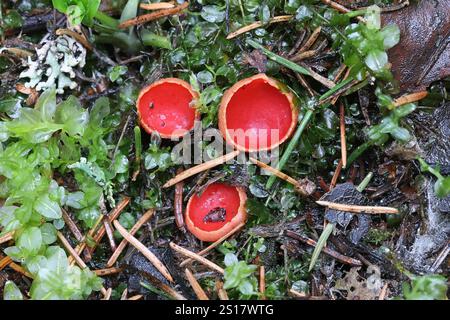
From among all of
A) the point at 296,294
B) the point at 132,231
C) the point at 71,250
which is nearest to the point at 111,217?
the point at 132,231

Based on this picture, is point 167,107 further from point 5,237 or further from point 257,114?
point 5,237

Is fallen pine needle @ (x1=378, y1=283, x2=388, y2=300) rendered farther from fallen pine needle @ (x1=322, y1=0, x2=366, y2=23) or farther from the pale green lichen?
the pale green lichen

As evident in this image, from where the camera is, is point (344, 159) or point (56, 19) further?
point (56, 19)

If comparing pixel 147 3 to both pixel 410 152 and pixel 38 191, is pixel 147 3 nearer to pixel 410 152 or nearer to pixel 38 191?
pixel 38 191

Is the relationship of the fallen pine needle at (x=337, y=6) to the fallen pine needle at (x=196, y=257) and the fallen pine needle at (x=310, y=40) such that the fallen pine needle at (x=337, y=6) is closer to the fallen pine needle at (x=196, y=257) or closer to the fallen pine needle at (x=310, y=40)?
the fallen pine needle at (x=310, y=40)

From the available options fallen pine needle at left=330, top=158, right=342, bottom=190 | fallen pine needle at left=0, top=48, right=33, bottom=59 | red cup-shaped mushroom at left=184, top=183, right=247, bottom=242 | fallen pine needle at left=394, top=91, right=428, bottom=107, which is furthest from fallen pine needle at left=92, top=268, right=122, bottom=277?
fallen pine needle at left=394, top=91, right=428, bottom=107

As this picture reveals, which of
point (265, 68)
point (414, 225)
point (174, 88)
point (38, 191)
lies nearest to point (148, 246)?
point (38, 191)
